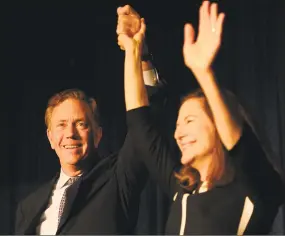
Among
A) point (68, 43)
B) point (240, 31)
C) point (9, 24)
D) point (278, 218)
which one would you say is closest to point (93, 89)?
point (68, 43)

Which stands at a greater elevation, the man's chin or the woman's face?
the woman's face

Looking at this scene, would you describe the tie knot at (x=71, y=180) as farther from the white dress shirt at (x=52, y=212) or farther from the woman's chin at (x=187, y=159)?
the woman's chin at (x=187, y=159)

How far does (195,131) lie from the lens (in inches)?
61.4

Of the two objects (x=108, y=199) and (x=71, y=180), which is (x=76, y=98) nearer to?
(x=71, y=180)

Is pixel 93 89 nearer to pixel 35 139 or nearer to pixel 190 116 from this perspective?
pixel 35 139

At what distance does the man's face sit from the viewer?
187 cm

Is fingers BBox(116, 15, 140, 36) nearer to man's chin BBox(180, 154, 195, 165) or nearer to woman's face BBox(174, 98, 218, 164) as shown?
woman's face BBox(174, 98, 218, 164)

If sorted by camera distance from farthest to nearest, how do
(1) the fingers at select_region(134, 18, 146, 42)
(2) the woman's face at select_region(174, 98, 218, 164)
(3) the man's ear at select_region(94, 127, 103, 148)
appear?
1. (3) the man's ear at select_region(94, 127, 103, 148)
2. (1) the fingers at select_region(134, 18, 146, 42)
3. (2) the woman's face at select_region(174, 98, 218, 164)

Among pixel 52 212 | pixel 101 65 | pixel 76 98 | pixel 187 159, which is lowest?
pixel 52 212

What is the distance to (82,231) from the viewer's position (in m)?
1.73

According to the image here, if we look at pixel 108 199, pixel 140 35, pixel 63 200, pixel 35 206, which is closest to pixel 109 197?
pixel 108 199

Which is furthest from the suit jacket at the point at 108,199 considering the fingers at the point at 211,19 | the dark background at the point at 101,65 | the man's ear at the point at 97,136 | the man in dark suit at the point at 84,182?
the fingers at the point at 211,19

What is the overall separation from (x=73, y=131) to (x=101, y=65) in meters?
0.40

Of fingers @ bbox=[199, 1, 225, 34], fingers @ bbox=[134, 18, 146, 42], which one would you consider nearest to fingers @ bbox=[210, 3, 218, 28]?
fingers @ bbox=[199, 1, 225, 34]
